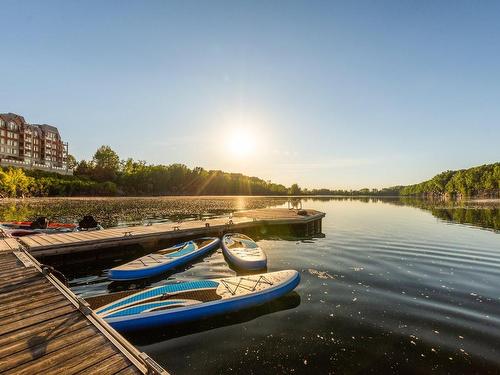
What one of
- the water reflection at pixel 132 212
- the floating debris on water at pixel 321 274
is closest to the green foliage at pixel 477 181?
the water reflection at pixel 132 212

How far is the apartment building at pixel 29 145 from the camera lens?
9731 centimetres

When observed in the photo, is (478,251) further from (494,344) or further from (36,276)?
(36,276)

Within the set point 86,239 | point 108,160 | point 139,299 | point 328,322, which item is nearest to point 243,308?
point 328,322

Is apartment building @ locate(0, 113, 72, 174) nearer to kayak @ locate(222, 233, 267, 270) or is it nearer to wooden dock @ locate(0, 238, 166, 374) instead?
kayak @ locate(222, 233, 267, 270)

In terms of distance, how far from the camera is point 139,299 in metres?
9.09

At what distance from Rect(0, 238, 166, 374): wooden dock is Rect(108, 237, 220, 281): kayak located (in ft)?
15.1

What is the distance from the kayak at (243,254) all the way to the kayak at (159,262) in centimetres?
164

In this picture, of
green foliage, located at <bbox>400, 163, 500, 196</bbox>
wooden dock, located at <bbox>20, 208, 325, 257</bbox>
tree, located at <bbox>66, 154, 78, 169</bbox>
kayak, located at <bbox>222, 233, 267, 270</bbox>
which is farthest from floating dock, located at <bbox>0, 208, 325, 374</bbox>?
green foliage, located at <bbox>400, 163, 500, 196</bbox>

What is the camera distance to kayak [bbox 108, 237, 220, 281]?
1312cm

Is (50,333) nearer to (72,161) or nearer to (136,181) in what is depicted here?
(136,181)

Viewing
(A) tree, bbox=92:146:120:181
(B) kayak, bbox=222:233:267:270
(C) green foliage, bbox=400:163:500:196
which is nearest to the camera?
(B) kayak, bbox=222:233:267:270

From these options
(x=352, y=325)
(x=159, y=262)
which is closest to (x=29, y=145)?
(x=159, y=262)

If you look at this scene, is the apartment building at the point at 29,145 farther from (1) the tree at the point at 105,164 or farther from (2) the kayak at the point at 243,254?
(2) the kayak at the point at 243,254

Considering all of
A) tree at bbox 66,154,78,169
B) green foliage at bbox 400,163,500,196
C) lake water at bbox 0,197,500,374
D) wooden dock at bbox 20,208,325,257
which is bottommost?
lake water at bbox 0,197,500,374
